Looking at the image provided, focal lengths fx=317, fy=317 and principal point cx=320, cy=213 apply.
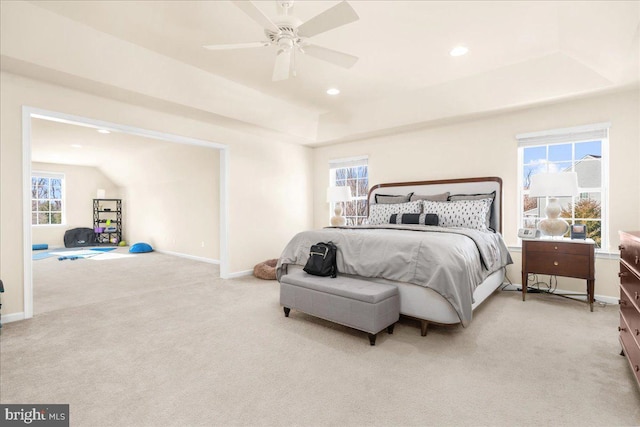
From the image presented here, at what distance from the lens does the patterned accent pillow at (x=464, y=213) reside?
3.83 metres

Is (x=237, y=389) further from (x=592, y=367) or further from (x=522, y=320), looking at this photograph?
(x=522, y=320)

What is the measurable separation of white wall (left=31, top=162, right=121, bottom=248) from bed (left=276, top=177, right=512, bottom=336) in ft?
26.4

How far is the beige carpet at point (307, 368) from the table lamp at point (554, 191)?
0.81 m

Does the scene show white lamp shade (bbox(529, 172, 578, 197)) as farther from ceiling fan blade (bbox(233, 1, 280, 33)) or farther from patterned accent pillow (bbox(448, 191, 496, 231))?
ceiling fan blade (bbox(233, 1, 280, 33))

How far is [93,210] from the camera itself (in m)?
9.09

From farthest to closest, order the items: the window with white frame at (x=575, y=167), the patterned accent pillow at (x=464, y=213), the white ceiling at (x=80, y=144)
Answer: the white ceiling at (x=80, y=144)
the patterned accent pillow at (x=464, y=213)
the window with white frame at (x=575, y=167)

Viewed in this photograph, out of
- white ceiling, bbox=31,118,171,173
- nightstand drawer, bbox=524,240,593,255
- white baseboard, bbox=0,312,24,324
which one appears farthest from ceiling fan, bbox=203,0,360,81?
white ceiling, bbox=31,118,171,173

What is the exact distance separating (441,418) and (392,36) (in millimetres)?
3028

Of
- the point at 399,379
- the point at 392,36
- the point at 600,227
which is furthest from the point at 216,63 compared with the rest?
the point at 600,227

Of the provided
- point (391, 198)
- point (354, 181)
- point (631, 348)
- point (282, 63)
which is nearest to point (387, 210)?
point (391, 198)

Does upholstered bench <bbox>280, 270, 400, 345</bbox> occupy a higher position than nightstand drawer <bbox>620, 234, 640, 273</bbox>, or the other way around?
nightstand drawer <bbox>620, 234, 640, 273</bbox>

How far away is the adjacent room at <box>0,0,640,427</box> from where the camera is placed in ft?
6.06

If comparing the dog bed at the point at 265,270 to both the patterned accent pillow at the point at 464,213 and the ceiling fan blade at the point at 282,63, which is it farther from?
the ceiling fan blade at the point at 282,63
